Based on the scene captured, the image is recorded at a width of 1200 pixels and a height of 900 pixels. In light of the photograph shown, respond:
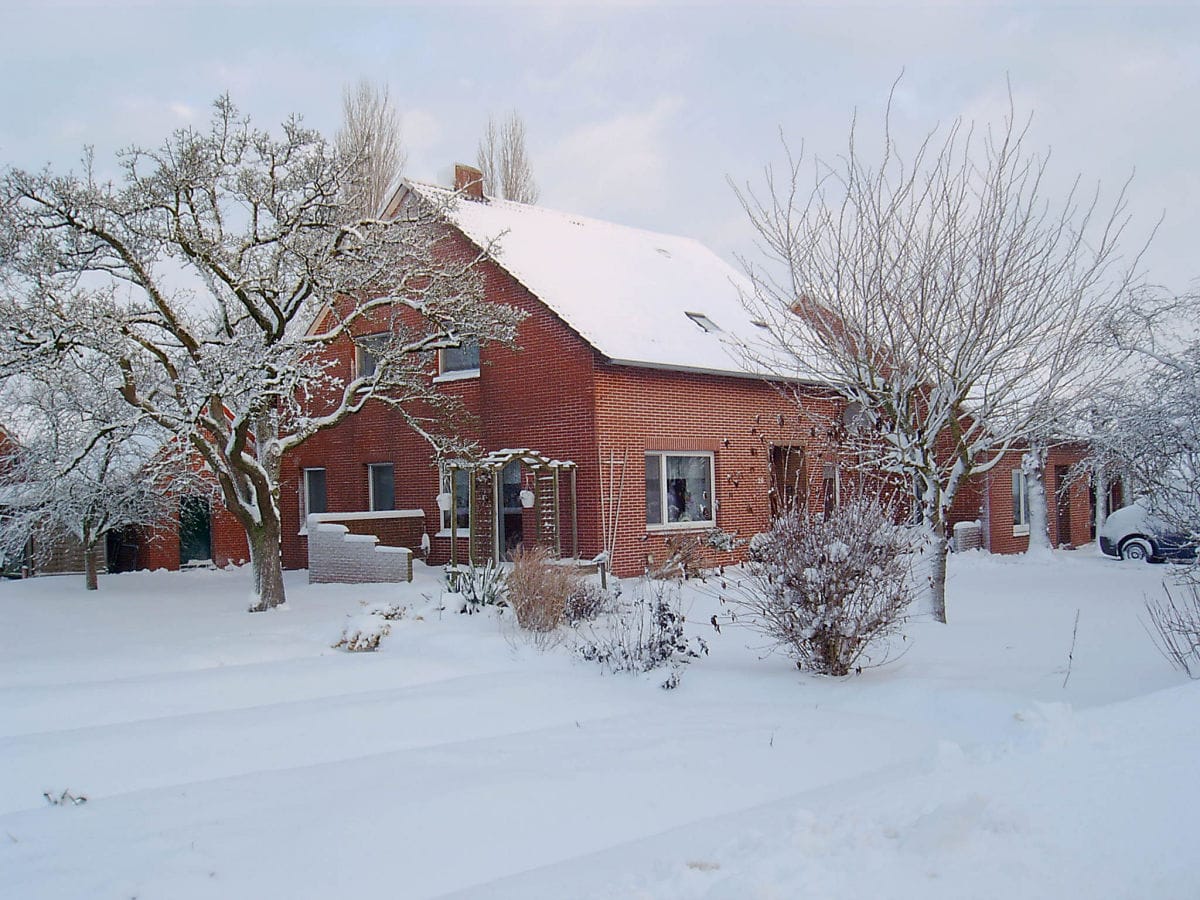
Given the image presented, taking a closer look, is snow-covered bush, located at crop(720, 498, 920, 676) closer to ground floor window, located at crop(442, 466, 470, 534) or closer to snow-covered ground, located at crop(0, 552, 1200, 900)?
snow-covered ground, located at crop(0, 552, 1200, 900)

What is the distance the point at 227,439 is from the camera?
12.5 m

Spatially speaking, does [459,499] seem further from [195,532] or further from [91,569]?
[195,532]

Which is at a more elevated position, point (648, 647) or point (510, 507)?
point (510, 507)

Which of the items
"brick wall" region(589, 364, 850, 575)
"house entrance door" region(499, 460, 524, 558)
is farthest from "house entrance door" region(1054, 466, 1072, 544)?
"house entrance door" region(499, 460, 524, 558)

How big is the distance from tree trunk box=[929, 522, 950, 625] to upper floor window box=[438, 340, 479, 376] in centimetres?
939

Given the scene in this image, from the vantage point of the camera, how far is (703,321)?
18.8 metres

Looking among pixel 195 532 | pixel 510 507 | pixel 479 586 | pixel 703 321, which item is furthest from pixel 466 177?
pixel 479 586

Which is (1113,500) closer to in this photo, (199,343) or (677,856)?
(199,343)

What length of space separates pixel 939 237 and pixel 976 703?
16.5ft

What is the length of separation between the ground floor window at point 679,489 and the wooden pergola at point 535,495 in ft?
4.65

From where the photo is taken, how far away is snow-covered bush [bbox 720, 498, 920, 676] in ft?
25.0

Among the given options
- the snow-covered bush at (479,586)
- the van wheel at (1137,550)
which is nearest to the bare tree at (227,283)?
the snow-covered bush at (479,586)

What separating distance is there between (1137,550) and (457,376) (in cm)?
1307

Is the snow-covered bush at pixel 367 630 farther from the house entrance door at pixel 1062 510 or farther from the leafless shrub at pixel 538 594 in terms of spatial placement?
the house entrance door at pixel 1062 510
